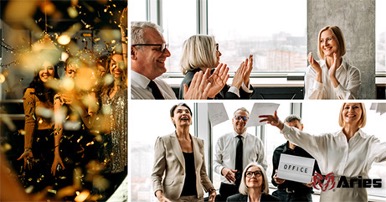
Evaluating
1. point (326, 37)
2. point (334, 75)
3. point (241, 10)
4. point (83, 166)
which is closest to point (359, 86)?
point (334, 75)

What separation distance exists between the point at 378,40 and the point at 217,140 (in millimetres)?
998

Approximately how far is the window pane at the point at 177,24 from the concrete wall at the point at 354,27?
2.08 ft

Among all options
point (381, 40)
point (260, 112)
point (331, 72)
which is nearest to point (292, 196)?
point (260, 112)

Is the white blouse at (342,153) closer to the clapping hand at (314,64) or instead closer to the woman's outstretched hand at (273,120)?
the woman's outstretched hand at (273,120)

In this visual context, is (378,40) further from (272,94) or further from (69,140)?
(69,140)

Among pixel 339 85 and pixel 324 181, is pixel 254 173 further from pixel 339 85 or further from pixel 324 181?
pixel 339 85

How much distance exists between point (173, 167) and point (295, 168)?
67 cm

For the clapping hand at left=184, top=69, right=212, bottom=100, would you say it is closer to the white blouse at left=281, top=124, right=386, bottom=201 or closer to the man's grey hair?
the man's grey hair

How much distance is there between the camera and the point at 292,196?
9.61ft

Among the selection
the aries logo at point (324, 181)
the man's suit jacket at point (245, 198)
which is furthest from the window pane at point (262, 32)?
the man's suit jacket at point (245, 198)

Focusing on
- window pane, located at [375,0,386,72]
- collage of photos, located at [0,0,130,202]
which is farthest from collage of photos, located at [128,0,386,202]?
collage of photos, located at [0,0,130,202]

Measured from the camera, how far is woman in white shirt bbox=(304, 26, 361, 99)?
9.29ft

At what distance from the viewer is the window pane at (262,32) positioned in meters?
2.84

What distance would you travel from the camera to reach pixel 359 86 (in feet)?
9.32
